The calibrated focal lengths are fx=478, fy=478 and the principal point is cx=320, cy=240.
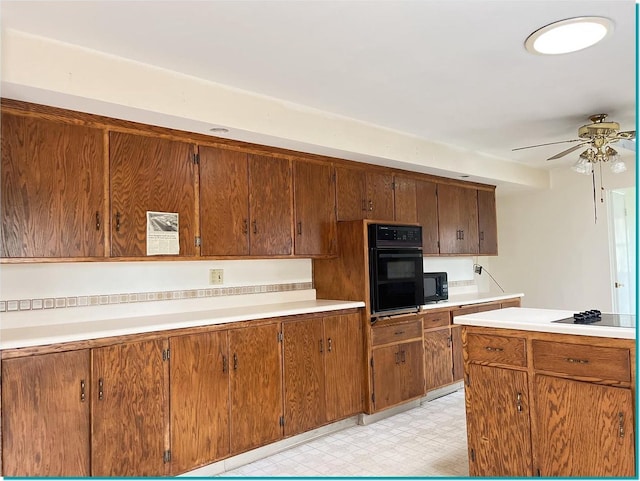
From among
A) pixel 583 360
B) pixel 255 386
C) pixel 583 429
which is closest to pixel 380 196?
pixel 255 386

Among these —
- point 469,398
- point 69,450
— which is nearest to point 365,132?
point 469,398

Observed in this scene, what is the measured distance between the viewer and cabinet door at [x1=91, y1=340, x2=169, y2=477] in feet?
7.91

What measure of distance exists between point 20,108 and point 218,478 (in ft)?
7.56

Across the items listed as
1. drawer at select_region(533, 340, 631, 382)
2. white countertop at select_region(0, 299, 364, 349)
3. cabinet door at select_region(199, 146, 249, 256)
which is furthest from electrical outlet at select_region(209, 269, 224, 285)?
drawer at select_region(533, 340, 631, 382)

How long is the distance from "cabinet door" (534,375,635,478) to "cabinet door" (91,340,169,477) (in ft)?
6.48

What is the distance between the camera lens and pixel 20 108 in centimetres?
239

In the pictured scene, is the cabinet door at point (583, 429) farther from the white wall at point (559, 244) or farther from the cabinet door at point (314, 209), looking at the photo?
the white wall at point (559, 244)

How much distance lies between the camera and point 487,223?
5.59 meters

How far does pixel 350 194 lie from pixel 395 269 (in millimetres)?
735

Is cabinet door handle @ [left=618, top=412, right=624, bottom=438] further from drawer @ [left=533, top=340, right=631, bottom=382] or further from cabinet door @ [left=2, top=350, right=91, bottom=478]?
cabinet door @ [left=2, top=350, right=91, bottom=478]

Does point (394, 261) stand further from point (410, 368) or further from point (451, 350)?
point (451, 350)

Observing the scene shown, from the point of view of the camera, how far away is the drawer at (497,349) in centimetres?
242

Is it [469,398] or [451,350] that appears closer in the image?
[469,398]

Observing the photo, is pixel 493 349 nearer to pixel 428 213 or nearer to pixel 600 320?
pixel 600 320
